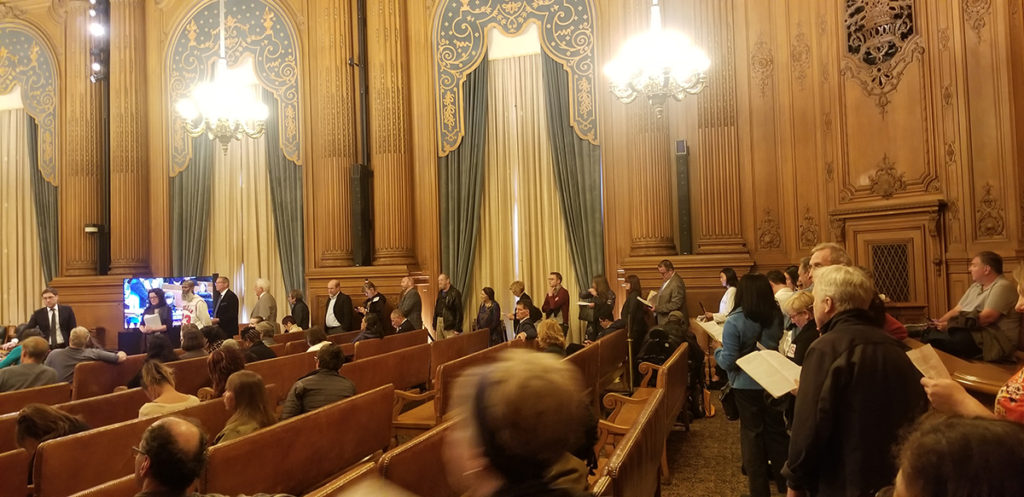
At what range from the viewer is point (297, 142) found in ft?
32.2

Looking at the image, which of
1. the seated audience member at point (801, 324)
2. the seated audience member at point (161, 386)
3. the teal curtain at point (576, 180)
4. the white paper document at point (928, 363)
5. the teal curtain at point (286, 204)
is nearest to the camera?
the white paper document at point (928, 363)

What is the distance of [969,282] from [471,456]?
6648 mm

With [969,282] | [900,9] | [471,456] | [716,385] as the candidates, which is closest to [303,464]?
Answer: [471,456]

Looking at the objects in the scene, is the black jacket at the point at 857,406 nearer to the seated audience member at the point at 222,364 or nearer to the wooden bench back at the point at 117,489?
the wooden bench back at the point at 117,489

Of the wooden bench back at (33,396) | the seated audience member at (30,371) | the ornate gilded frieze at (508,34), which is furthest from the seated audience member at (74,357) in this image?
the ornate gilded frieze at (508,34)

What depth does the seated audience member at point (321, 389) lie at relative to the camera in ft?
12.2

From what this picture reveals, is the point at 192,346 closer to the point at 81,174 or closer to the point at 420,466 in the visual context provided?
the point at 420,466

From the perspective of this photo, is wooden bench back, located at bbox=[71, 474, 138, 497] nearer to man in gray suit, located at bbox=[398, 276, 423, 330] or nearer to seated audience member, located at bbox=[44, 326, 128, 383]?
seated audience member, located at bbox=[44, 326, 128, 383]

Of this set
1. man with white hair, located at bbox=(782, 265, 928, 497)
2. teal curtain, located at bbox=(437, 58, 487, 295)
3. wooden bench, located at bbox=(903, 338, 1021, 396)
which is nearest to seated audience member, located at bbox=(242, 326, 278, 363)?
teal curtain, located at bbox=(437, 58, 487, 295)

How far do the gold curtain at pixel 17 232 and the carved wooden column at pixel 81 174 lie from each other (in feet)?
3.67

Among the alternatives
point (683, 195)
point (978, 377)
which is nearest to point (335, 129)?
point (683, 195)

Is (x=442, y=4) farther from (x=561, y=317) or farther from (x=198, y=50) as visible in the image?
(x=561, y=317)

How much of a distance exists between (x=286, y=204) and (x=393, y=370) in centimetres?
542

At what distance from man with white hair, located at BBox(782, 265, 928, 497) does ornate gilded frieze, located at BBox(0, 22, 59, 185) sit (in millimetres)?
12496
